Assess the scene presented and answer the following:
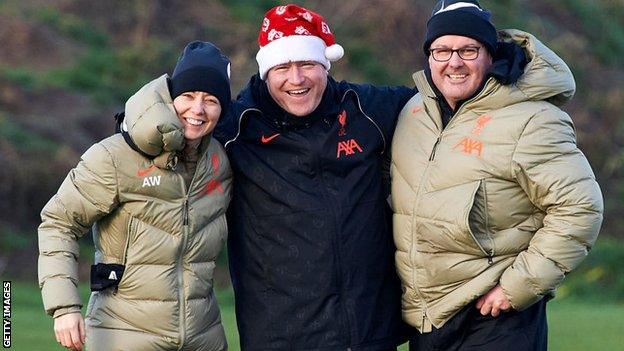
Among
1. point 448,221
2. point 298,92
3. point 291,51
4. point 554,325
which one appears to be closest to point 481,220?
point 448,221

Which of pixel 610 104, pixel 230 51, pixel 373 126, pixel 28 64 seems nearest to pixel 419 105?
pixel 373 126

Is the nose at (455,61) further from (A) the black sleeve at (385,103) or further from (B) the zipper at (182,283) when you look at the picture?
(B) the zipper at (182,283)

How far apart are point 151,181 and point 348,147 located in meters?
0.88

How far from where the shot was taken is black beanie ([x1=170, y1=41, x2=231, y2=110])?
5.56 m

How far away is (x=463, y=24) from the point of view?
223 inches

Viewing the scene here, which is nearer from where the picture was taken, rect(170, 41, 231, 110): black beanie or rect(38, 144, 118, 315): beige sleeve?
rect(38, 144, 118, 315): beige sleeve

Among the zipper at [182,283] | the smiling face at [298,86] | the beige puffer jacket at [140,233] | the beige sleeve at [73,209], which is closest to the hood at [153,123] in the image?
the beige puffer jacket at [140,233]

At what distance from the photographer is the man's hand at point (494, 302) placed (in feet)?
18.4

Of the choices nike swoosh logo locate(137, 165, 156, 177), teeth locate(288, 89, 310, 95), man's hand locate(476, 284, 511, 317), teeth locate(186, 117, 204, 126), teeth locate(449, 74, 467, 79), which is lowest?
man's hand locate(476, 284, 511, 317)

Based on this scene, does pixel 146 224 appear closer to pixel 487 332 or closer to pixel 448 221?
pixel 448 221

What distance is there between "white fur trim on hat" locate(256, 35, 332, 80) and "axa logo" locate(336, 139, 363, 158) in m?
0.36

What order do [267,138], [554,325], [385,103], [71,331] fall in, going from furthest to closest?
[554,325]
[385,103]
[267,138]
[71,331]

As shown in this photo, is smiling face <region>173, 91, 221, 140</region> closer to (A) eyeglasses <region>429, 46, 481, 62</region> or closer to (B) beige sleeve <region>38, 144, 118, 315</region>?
(B) beige sleeve <region>38, 144, 118, 315</region>

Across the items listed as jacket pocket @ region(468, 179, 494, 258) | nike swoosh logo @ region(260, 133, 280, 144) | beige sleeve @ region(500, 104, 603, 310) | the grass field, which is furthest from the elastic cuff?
the grass field
